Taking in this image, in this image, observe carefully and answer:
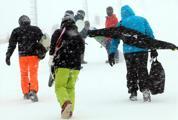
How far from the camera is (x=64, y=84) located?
10422mm

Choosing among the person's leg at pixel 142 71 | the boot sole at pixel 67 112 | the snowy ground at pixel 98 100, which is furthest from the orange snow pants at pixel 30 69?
the boot sole at pixel 67 112

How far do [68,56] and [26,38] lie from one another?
2.93m

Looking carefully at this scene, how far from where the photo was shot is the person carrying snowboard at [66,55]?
10.4m

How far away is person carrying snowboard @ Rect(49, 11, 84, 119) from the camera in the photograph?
10.4 metres

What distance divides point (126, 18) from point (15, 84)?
6.17 meters

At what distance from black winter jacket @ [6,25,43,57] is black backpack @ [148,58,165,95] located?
8.94ft

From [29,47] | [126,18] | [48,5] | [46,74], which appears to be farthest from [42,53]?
[48,5]

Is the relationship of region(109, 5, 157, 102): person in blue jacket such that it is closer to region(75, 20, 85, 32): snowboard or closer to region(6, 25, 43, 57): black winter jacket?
region(6, 25, 43, 57): black winter jacket

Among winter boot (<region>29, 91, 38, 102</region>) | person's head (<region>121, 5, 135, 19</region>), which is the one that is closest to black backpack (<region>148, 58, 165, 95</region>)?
person's head (<region>121, 5, 135, 19</region>)

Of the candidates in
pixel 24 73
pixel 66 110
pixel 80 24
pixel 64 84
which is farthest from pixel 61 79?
pixel 80 24

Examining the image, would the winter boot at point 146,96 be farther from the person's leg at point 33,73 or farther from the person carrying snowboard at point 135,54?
the person's leg at point 33,73

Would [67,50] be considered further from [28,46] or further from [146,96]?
[28,46]

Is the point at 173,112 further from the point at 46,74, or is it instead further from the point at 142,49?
the point at 46,74

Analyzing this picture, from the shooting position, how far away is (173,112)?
414 inches
